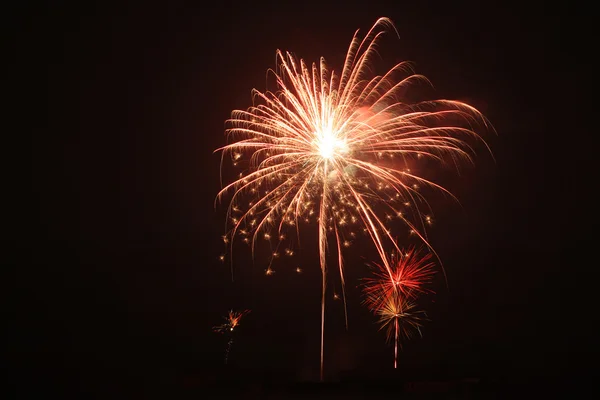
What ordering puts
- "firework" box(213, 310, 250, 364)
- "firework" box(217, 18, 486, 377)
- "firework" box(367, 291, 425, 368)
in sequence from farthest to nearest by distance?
1. "firework" box(213, 310, 250, 364)
2. "firework" box(217, 18, 486, 377)
3. "firework" box(367, 291, 425, 368)

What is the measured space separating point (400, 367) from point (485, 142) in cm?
550

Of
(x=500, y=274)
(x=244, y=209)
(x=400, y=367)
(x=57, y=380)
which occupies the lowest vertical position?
(x=57, y=380)

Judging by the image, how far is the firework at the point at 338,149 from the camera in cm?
964

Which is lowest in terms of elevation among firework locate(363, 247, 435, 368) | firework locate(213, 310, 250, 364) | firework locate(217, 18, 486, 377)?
firework locate(213, 310, 250, 364)

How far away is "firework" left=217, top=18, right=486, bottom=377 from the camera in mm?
9641

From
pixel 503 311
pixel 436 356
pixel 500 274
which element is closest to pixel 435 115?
pixel 500 274

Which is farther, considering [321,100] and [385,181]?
[385,181]

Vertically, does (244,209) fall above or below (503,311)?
above

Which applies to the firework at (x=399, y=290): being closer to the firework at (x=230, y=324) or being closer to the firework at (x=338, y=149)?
the firework at (x=338, y=149)

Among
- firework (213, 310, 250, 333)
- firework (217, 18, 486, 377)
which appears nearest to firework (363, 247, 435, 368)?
firework (217, 18, 486, 377)

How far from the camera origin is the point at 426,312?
10094 mm

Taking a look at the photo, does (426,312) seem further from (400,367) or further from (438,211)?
(438,211)

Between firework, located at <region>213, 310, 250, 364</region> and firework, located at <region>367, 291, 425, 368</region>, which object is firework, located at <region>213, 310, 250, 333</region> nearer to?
firework, located at <region>213, 310, 250, 364</region>

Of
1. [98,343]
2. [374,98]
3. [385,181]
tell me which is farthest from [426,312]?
[98,343]
